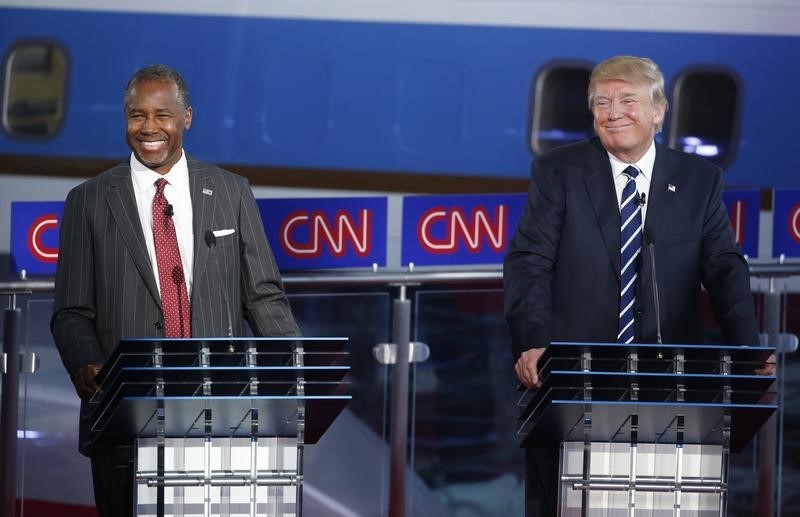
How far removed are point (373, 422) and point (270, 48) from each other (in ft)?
10.5

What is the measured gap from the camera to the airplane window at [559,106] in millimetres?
8250

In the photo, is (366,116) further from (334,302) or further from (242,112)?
(334,302)

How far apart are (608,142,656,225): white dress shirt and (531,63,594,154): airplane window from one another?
413cm

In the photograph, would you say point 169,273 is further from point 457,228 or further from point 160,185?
point 457,228

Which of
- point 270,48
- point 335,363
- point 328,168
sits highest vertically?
point 270,48

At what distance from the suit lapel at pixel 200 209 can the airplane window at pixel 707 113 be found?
15.2ft

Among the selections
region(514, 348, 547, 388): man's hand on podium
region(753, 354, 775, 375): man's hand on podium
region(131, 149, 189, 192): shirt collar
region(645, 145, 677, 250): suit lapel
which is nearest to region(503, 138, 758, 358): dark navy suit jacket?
region(645, 145, 677, 250): suit lapel

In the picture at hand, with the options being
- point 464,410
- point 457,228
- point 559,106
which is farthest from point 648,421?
point 559,106

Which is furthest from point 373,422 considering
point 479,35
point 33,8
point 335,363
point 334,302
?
point 33,8

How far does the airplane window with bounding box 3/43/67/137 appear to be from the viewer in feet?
28.7

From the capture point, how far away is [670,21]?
813cm

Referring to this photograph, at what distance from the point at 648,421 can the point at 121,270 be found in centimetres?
131

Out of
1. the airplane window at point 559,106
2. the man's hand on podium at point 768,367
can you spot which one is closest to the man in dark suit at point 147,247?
the man's hand on podium at point 768,367

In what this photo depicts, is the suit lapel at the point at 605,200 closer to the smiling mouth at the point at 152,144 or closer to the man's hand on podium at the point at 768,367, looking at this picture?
the man's hand on podium at the point at 768,367
